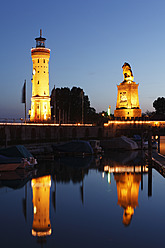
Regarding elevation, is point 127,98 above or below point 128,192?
above

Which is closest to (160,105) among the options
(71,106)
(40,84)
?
(71,106)

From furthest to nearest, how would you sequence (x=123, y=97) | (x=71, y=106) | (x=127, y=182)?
1. (x=123, y=97)
2. (x=71, y=106)
3. (x=127, y=182)

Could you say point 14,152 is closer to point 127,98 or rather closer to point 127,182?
point 127,182

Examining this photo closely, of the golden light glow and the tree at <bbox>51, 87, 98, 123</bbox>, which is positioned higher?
the tree at <bbox>51, 87, 98, 123</bbox>

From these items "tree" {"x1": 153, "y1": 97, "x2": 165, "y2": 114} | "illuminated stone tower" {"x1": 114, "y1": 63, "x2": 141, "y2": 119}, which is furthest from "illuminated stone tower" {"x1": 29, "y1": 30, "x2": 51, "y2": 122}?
"tree" {"x1": 153, "y1": 97, "x2": 165, "y2": 114}

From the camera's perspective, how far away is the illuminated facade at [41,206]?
17828mm

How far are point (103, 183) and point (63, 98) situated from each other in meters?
91.6

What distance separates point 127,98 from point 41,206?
334 ft

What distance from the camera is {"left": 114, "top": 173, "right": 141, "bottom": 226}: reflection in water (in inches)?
843

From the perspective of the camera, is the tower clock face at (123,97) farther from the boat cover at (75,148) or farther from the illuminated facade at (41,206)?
the illuminated facade at (41,206)

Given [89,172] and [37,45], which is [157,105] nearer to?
[37,45]

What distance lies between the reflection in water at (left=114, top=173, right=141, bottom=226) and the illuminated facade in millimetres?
4598

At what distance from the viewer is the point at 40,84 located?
358 feet

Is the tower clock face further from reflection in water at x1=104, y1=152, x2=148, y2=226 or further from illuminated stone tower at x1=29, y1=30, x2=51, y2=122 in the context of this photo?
reflection in water at x1=104, y1=152, x2=148, y2=226
